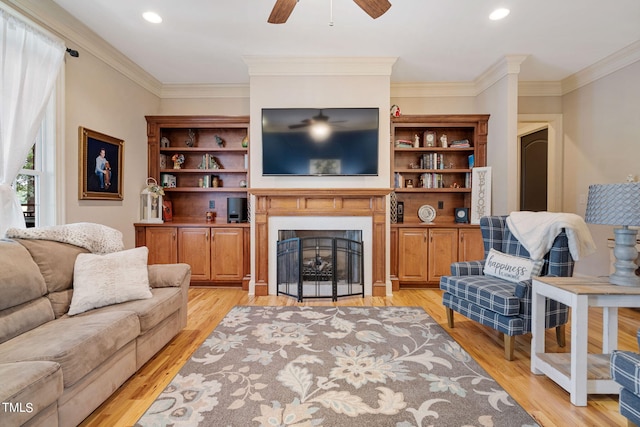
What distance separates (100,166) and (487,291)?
3.92 meters

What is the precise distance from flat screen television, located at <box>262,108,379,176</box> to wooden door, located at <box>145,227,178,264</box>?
5.12ft

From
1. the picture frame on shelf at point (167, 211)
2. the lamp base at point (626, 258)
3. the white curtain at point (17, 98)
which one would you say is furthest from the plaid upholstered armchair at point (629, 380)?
the picture frame on shelf at point (167, 211)

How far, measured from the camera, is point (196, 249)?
3.90 m

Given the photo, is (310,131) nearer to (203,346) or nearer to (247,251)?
(247,251)

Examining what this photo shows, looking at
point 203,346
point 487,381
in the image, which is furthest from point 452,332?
Result: point 203,346

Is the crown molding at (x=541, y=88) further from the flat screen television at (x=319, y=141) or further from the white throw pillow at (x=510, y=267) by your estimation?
the white throw pillow at (x=510, y=267)

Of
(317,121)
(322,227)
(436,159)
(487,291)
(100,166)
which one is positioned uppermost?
(317,121)

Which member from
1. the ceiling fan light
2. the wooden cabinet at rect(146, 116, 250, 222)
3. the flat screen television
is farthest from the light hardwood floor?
the ceiling fan light

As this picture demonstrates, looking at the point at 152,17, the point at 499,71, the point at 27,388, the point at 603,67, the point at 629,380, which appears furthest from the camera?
the point at 499,71

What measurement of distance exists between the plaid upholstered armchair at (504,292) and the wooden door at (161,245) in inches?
129

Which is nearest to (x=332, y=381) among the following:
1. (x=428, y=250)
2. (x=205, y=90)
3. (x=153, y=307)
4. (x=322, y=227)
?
(x=153, y=307)

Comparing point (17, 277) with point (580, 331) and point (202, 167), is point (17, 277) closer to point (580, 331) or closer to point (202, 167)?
point (202, 167)

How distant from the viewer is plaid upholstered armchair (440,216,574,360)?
2086 mm

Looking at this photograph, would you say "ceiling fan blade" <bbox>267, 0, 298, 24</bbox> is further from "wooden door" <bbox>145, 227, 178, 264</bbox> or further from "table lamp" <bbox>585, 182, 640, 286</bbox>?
"wooden door" <bbox>145, 227, 178, 264</bbox>
